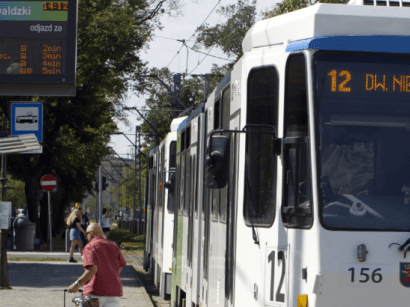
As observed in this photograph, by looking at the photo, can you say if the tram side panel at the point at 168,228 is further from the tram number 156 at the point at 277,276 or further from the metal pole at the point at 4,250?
the tram number 156 at the point at 277,276

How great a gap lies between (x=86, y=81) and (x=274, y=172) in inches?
1099

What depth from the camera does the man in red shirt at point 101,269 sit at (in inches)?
360

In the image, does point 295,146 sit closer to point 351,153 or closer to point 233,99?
point 351,153

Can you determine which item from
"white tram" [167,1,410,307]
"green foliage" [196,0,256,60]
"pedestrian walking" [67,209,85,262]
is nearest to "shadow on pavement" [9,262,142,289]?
"pedestrian walking" [67,209,85,262]

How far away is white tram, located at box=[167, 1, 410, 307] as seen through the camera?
544 centimetres

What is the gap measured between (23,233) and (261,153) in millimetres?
27888

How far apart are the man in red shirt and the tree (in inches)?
914

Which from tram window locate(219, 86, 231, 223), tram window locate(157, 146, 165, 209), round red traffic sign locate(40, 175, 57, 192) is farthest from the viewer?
round red traffic sign locate(40, 175, 57, 192)

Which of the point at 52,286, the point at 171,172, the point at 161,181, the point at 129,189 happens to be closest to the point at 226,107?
the point at 171,172

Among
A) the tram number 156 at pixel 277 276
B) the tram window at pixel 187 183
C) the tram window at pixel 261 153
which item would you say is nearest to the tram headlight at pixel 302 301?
the tram number 156 at pixel 277 276

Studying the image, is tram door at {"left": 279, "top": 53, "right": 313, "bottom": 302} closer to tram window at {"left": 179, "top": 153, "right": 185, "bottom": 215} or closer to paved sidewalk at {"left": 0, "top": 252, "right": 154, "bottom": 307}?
tram window at {"left": 179, "top": 153, "right": 185, "bottom": 215}

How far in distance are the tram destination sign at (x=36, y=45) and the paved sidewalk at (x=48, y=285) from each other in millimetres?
3958

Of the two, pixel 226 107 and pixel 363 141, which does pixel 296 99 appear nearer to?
pixel 363 141

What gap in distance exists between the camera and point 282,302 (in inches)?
224
